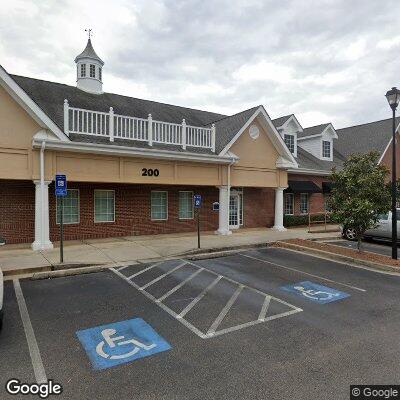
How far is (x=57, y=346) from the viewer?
5.03 m

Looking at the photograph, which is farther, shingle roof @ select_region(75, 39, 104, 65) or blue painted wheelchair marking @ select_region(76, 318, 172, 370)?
shingle roof @ select_region(75, 39, 104, 65)

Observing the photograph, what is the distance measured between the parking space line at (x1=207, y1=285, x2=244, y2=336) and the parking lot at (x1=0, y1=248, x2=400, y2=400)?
0.02 m

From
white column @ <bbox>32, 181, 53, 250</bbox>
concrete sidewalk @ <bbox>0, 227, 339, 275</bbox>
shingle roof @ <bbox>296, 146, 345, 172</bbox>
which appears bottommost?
concrete sidewalk @ <bbox>0, 227, 339, 275</bbox>

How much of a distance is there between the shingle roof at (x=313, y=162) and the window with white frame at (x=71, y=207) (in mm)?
14780

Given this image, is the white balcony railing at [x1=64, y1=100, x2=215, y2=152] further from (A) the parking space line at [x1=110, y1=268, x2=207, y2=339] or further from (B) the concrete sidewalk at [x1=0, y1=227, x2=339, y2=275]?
(A) the parking space line at [x1=110, y1=268, x2=207, y2=339]

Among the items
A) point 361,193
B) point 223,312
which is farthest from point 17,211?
point 361,193

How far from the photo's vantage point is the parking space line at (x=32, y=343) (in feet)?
14.0

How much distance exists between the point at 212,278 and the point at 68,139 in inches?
318

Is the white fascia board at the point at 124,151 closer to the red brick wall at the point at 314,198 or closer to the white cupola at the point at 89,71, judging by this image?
the red brick wall at the point at 314,198

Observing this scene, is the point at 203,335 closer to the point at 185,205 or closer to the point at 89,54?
the point at 185,205

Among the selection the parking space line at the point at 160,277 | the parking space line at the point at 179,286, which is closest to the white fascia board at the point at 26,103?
the parking space line at the point at 160,277

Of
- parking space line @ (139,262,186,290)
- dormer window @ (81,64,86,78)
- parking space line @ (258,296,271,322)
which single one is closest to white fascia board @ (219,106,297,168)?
parking space line @ (139,262,186,290)

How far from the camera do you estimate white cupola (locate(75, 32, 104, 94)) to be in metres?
19.7

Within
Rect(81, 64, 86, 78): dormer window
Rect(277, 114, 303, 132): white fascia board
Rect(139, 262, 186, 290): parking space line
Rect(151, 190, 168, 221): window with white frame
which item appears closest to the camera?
Rect(139, 262, 186, 290): parking space line
